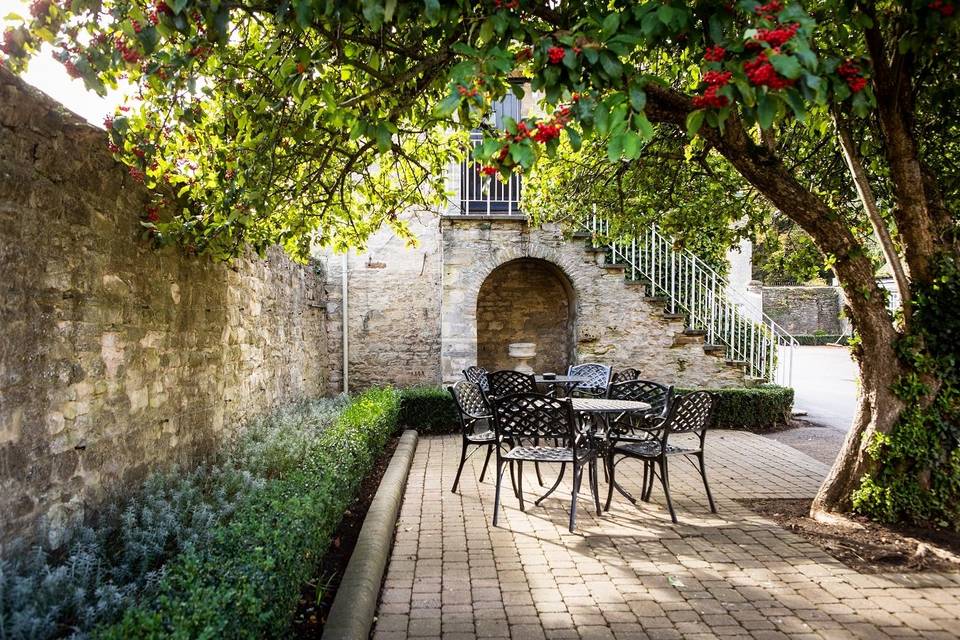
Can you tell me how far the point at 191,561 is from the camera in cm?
239

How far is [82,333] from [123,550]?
113 cm

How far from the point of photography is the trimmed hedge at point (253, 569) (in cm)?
195

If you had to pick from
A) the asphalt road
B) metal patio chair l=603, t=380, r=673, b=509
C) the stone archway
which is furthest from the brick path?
the stone archway

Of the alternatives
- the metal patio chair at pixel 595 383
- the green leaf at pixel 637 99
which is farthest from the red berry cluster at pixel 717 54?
the metal patio chair at pixel 595 383

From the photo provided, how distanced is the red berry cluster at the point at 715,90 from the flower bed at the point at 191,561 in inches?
95.1

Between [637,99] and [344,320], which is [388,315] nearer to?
[344,320]

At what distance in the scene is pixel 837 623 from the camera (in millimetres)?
2955

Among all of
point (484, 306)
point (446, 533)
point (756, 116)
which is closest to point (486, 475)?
point (446, 533)

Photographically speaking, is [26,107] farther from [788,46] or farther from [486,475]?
[486,475]

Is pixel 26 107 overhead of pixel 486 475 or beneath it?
overhead

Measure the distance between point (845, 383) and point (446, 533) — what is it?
589 inches

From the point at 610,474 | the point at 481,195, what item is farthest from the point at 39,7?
the point at 481,195

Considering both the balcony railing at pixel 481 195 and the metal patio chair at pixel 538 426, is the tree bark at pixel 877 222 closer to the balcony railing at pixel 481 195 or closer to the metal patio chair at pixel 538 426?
the metal patio chair at pixel 538 426

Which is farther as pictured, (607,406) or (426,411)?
(426,411)
